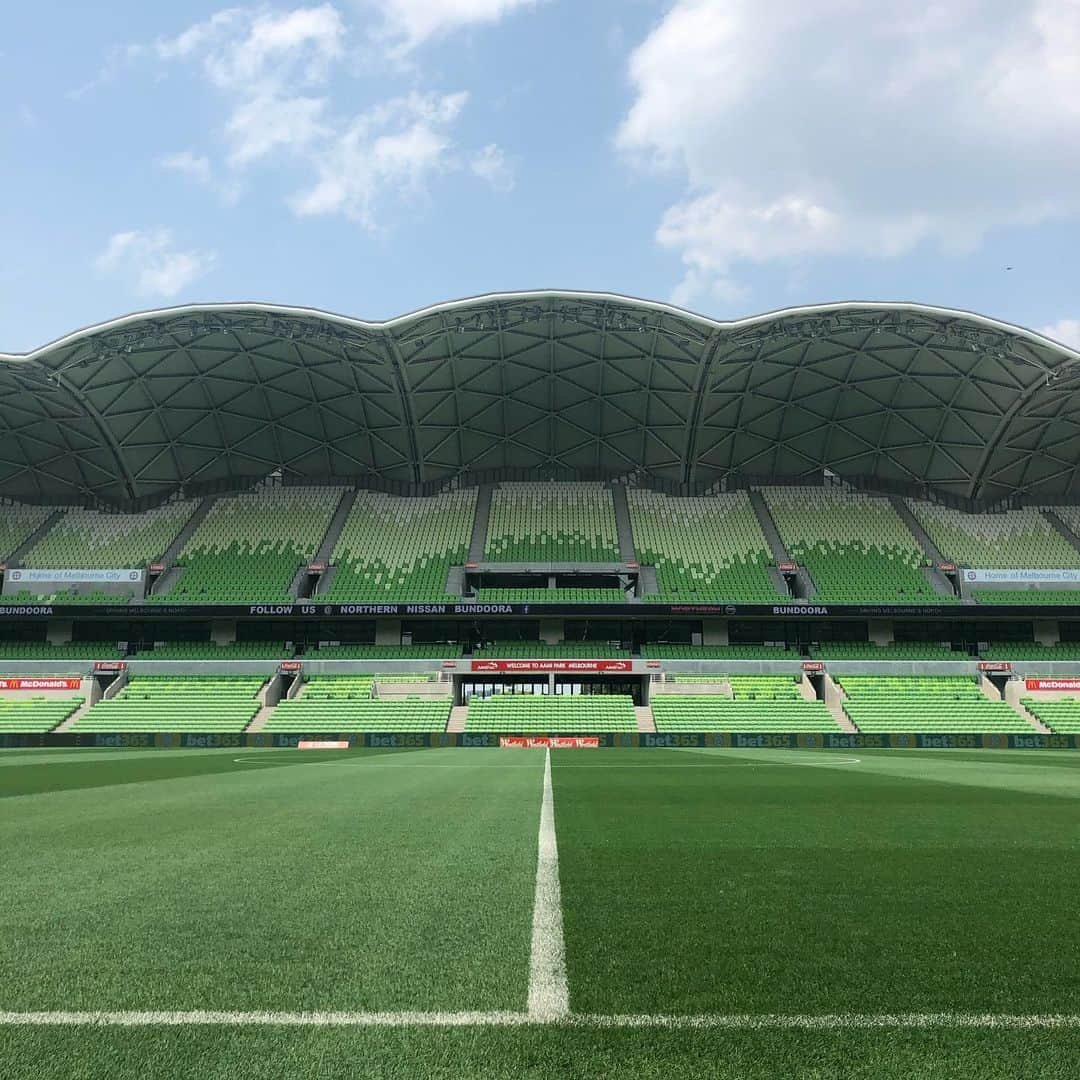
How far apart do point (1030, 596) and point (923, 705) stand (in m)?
11.7

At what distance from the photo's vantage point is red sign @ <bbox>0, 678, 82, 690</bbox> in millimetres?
44406

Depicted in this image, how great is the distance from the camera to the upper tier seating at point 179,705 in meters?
40.0

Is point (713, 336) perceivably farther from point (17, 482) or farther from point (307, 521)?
point (17, 482)

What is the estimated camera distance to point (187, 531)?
176ft

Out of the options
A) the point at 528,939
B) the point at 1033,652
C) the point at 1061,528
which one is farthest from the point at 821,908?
the point at 1061,528

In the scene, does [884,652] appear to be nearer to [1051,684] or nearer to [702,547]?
[1051,684]

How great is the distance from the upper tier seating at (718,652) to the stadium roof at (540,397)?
1356 cm

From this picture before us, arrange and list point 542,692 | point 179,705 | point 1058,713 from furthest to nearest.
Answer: point 542,692 < point 179,705 < point 1058,713

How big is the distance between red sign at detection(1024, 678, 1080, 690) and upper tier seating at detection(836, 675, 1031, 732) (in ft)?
9.06

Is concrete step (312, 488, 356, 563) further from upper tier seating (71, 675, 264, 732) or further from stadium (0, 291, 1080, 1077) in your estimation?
upper tier seating (71, 675, 264, 732)

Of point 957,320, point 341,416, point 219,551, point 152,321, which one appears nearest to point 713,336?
point 957,320

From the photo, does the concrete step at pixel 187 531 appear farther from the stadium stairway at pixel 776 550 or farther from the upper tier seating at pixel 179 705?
the stadium stairway at pixel 776 550

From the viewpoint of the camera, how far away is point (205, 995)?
3.26 metres

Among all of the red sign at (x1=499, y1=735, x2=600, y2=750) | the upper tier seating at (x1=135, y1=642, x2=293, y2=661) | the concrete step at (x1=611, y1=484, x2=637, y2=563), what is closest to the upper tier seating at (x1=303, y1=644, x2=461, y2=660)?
the upper tier seating at (x1=135, y1=642, x2=293, y2=661)
